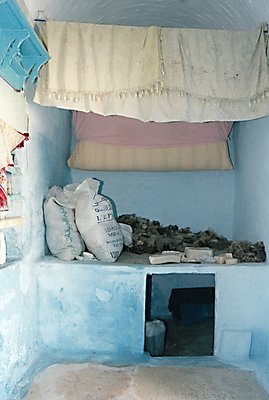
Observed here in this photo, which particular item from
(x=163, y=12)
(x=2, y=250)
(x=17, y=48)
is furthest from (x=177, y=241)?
(x=17, y=48)

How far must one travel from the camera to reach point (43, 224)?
2.86 metres

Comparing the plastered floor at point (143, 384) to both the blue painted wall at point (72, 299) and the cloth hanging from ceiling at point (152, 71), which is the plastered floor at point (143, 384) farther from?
the cloth hanging from ceiling at point (152, 71)

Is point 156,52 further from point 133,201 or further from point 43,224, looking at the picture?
point 133,201

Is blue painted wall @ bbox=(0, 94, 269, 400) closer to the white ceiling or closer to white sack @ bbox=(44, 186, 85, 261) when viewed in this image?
white sack @ bbox=(44, 186, 85, 261)

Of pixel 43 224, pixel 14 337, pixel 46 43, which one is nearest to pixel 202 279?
pixel 43 224

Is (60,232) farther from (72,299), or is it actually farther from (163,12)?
(163,12)

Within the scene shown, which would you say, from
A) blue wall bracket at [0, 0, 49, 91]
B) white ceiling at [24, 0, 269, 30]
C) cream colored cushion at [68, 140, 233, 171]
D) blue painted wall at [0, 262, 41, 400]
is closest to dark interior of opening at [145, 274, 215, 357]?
blue painted wall at [0, 262, 41, 400]

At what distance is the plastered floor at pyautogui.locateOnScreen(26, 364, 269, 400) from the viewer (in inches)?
87.5

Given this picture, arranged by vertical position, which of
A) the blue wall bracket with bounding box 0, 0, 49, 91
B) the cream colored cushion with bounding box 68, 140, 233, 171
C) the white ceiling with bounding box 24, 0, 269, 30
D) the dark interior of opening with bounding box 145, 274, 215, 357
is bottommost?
the dark interior of opening with bounding box 145, 274, 215, 357

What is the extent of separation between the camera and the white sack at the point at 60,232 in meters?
2.82

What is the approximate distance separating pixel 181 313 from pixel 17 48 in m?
2.82

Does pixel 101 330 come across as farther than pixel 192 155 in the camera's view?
No

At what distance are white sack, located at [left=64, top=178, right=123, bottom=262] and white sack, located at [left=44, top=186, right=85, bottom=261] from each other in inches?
2.6

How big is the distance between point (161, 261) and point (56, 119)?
137 cm
